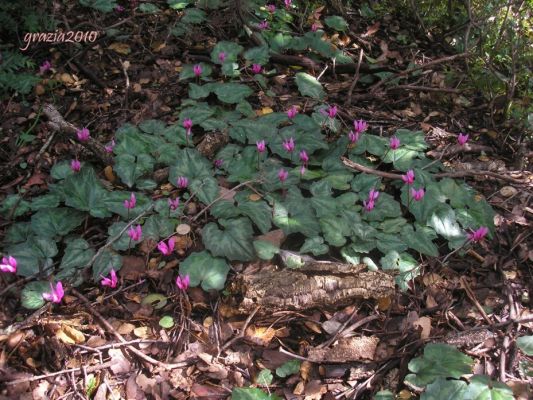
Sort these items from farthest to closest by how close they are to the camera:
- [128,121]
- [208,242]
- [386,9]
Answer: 1. [386,9]
2. [128,121]
3. [208,242]

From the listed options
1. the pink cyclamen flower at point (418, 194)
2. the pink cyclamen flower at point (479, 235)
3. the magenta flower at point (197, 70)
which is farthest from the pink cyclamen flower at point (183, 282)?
the magenta flower at point (197, 70)

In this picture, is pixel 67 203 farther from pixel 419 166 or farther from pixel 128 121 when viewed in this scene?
pixel 419 166

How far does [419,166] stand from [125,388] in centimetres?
182

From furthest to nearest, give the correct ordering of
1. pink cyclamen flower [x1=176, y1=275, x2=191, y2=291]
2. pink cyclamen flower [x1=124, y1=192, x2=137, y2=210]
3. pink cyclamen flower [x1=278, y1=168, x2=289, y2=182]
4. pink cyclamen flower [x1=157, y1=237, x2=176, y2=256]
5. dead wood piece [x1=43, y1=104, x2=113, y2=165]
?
dead wood piece [x1=43, y1=104, x2=113, y2=165]
pink cyclamen flower [x1=278, y1=168, x2=289, y2=182]
pink cyclamen flower [x1=124, y1=192, x2=137, y2=210]
pink cyclamen flower [x1=157, y1=237, x2=176, y2=256]
pink cyclamen flower [x1=176, y1=275, x2=191, y2=291]

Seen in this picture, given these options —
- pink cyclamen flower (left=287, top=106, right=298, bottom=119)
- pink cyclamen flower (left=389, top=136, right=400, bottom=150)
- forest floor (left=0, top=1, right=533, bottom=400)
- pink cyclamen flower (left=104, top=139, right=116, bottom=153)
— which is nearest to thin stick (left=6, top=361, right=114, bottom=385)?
forest floor (left=0, top=1, right=533, bottom=400)

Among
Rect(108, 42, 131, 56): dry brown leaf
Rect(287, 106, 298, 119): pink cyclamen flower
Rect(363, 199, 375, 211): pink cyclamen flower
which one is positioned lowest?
Rect(108, 42, 131, 56): dry brown leaf

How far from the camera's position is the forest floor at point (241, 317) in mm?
1917

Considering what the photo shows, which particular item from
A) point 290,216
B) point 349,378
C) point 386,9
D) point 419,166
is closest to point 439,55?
point 386,9

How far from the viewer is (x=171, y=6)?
3844mm

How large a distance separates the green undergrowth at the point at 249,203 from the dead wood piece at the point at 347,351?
1.10ft

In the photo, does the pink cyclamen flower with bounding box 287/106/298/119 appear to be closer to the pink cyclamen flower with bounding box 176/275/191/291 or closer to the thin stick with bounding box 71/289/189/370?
the pink cyclamen flower with bounding box 176/275/191/291

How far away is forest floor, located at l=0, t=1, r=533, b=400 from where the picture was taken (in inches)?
75.5

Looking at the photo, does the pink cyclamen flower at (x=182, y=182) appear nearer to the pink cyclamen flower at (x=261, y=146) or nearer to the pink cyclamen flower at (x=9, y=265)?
the pink cyclamen flower at (x=261, y=146)

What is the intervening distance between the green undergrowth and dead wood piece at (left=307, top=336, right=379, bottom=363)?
34 centimetres
